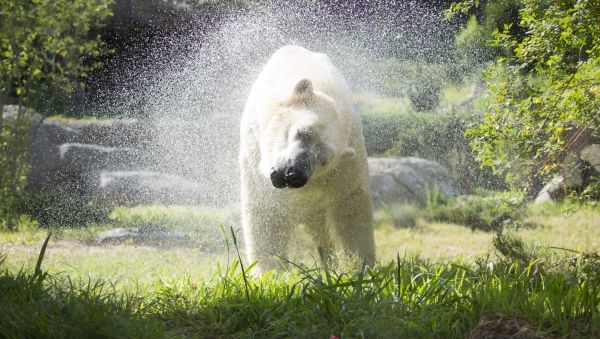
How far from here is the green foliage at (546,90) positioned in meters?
3.96

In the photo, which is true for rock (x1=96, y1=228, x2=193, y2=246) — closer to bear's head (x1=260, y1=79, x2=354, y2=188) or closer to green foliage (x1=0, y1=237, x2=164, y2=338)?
bear's head (x1=260, y1=79, x2=354, y2=188)

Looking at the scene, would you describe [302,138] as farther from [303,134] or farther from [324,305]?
[324,305]

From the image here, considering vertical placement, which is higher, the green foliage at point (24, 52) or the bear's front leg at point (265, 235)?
the green foliage at point (24, 52)

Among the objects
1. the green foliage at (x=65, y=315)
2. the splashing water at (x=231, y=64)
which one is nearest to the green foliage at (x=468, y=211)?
the splashing water at (x=231, y=64)

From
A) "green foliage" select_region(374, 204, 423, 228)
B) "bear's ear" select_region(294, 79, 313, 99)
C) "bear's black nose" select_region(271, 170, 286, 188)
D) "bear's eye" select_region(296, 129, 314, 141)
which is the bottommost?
"green foliage" select_region(374, 204, 423, 228)

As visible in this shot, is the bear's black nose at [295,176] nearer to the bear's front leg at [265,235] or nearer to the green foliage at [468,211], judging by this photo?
the bear's front leg at [265,235]

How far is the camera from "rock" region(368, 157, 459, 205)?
28.0 ft

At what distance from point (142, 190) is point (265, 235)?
16.7 ft

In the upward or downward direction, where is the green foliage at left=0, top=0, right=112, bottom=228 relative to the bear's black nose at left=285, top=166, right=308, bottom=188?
upward

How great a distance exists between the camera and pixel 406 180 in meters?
8.62

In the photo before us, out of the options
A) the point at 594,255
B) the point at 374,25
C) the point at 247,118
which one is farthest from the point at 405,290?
the point at 374,25

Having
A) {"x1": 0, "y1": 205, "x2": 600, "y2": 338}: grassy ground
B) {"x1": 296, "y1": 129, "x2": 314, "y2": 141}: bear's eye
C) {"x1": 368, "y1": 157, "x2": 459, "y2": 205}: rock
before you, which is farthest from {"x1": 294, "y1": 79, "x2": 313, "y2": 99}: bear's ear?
{"x1": 368, "y1": 157, "x2": 459, "y2": 205}: rock

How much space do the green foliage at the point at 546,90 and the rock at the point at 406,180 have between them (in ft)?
12.5

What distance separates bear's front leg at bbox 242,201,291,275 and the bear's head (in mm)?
401
